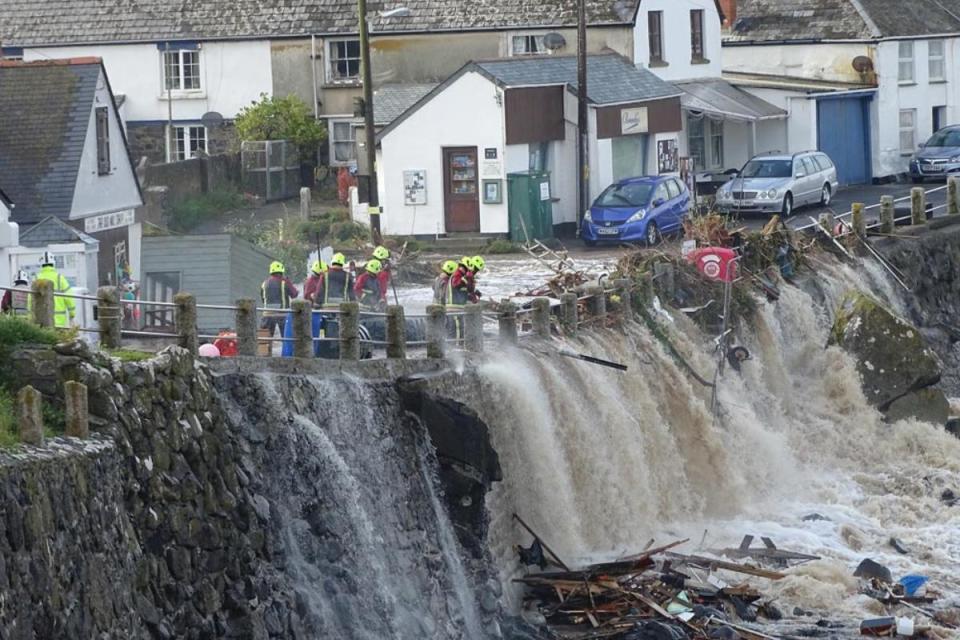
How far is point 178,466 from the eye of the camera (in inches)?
825

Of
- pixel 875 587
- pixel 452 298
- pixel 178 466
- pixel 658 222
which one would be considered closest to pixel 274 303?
pixel 452 298

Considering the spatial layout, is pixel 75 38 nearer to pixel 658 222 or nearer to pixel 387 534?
pixel 658 222

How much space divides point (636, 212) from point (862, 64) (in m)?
18.2

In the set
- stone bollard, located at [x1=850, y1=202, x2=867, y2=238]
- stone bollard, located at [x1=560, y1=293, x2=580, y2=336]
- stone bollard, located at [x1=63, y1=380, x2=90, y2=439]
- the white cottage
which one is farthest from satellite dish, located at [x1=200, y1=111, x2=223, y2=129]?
stone bollard, located at [x1=63, y1=380, x2=90, y2=439]

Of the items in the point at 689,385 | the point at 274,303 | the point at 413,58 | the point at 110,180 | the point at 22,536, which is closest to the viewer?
the point at 22,536

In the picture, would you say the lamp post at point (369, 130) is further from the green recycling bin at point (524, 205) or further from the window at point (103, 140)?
the window at point (103, 140)

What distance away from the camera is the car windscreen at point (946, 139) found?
57156 millimetres

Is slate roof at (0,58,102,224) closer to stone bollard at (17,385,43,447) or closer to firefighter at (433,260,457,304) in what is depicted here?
firefighter at (433,260,457,304)

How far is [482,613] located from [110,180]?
42.8 ft

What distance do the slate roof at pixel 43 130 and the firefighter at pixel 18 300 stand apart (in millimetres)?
5302

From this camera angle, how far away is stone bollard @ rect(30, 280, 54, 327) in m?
21.2

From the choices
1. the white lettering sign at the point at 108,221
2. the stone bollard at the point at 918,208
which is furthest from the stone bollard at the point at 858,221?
the white lettering sign at the point at 108,221

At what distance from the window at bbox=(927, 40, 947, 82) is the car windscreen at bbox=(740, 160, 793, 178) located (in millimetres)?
13449

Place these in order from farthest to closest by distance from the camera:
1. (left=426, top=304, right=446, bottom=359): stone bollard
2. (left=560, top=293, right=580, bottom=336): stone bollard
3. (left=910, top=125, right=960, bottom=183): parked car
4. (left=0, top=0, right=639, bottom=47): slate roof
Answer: (left=910, top=125, right=960, bottom=183): parked car, (left=0, top=0, right=639, bottom=47): slate roof, (left=560, top=293, right=580, bottom=336): stone bollard, (left=426, top=304, right=446, bottom=359): stone bollard
